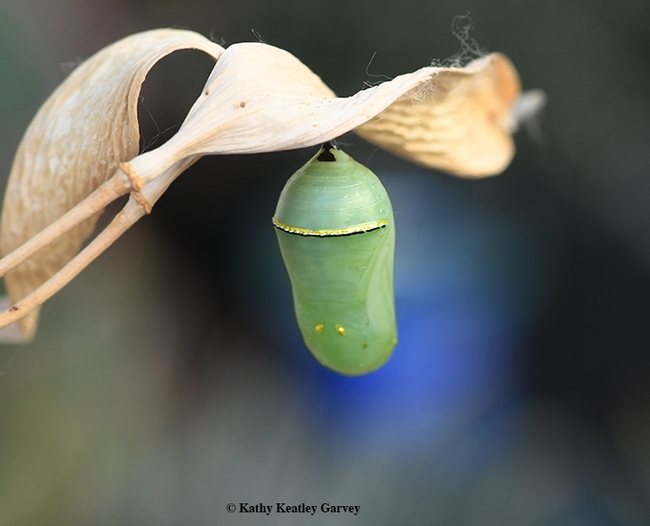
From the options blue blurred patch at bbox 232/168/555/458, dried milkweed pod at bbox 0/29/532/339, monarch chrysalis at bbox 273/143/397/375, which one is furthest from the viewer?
blue blurred patch at bbox 232/168/555/458

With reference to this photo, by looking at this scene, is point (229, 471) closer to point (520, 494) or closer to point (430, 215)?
point (520, 494)

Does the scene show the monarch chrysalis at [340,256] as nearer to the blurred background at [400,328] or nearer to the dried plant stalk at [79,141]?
the dried plant stalk at [79,141]

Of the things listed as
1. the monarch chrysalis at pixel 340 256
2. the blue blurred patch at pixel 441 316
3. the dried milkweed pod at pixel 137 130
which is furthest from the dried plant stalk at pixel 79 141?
the blue blurred patch at pixel 441 316

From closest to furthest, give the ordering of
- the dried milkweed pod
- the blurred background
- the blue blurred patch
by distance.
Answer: the dried milkweed pod, the blurred background, the blue blurred patch

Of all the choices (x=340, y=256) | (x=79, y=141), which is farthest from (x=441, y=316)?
(x=79, y=141)

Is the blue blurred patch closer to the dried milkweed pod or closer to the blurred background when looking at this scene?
the blurred background

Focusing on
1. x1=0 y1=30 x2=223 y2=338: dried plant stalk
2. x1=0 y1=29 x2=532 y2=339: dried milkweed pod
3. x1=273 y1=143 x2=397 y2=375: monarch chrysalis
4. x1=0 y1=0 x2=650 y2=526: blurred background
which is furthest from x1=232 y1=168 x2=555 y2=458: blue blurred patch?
x1=0 y1=30 x2=223 y2=338: dried plant stalk
